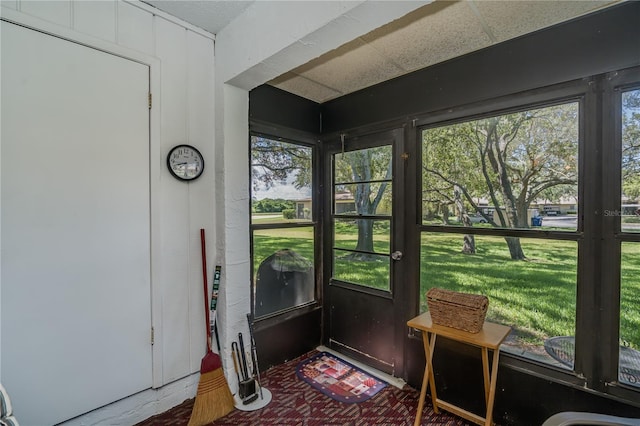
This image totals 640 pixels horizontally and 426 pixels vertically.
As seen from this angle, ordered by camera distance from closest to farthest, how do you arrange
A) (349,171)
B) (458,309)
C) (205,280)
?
(458,309) → (205,280) → (349,171)

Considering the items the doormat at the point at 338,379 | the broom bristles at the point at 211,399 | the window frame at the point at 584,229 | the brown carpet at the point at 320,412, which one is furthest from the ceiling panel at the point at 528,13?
the broom bristles at the point at 211,399

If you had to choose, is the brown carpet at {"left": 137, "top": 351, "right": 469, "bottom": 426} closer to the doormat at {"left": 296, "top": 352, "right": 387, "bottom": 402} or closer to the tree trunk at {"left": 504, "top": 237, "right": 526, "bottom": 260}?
the doormat at {"left": 296, "top": 352, "right": 387, "bottom": 402}

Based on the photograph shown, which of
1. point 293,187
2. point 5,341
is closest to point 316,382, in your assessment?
point 293,187

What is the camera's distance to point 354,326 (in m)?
2.76

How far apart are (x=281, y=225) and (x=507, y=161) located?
180cm

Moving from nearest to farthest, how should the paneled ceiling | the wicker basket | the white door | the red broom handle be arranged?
1. the white door
2. the paneled ceiling
3. the wicker basket
4. the red broom handle

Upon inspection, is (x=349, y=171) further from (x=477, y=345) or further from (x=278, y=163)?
(x=477, y=345)

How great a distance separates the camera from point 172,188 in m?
2.00

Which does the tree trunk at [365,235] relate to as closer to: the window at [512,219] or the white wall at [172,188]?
the window at [512,219]

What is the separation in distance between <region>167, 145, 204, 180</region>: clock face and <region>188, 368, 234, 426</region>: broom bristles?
1371 millimetres

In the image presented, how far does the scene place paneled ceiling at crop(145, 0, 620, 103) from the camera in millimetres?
Result: 1570

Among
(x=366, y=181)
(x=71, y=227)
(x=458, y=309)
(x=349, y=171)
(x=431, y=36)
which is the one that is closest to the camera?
(x=71, y=227)

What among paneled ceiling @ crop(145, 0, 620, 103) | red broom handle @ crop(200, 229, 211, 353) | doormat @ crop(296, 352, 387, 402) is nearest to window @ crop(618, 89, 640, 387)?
paneled ceiling @ crop(145, 0, 620, 103)

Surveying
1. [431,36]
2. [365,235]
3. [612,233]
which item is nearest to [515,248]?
[612,233]
